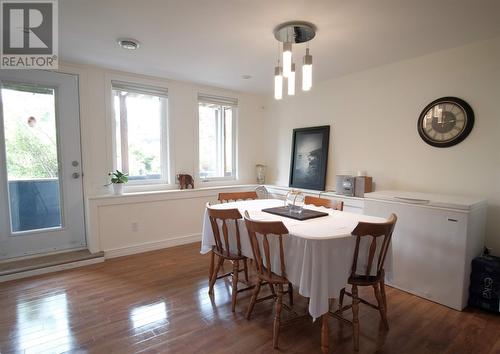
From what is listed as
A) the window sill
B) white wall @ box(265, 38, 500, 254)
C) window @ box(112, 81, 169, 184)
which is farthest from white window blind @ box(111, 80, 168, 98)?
white wall @ box(265, 38, 500, 254)

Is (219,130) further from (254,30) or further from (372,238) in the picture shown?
(372,238)

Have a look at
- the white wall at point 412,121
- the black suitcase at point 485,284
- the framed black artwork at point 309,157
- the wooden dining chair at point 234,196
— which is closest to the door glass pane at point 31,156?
the wooden dining chair at point 234,196

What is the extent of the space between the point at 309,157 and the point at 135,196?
2.57 m

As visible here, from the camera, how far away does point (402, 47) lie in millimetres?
2701

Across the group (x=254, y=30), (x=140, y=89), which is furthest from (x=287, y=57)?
(x=140, y=89)

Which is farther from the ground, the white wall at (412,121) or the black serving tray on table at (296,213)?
Answer: the white wall at (412,121)

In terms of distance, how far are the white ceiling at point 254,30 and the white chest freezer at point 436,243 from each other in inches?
58.7

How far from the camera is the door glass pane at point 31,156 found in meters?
2.98

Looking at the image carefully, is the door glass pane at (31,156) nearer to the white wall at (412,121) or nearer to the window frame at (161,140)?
the window frame at (161,140)

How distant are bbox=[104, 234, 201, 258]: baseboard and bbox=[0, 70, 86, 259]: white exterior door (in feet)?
1.45

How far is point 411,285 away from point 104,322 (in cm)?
275

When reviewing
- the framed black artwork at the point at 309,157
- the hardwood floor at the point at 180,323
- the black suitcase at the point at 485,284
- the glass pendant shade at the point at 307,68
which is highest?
the glass pendant shade at the point at 307,68

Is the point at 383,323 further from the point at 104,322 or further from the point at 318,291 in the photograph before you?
the point at 104,322

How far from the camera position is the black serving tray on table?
2.19 meters
